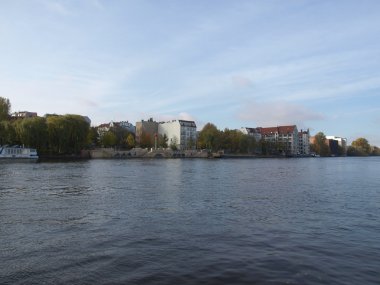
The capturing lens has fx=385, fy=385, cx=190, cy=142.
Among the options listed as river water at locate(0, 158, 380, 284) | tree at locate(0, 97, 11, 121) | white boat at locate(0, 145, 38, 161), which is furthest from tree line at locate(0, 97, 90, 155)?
river water at locate(0, 158, 380, 284)

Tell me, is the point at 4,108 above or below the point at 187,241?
above

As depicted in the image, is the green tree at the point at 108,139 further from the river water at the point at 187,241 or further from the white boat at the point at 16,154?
the river water at the point at 187,241

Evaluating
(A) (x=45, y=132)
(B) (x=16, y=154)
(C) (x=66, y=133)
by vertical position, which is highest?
(A) (x=45, y=132)

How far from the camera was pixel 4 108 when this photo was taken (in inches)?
5148

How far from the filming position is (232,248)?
1587cm

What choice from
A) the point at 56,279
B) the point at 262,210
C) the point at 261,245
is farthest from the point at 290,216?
the point at 56,279

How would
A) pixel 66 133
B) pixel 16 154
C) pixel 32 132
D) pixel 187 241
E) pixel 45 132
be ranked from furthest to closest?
pixel 66 133
pixel 45 132
pixel 32 132
pixel 16 154
pixel 187 241

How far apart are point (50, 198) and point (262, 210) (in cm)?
1631

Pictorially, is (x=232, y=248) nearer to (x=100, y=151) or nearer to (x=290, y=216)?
(x=290, y=216)

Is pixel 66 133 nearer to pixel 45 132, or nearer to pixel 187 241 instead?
pixel 45 132

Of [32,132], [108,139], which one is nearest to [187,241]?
[32,132]

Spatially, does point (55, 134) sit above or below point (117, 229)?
above

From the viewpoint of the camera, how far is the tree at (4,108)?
130 metres

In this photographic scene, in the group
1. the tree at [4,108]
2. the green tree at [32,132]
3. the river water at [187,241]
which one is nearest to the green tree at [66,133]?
the green tree at [32,132]
